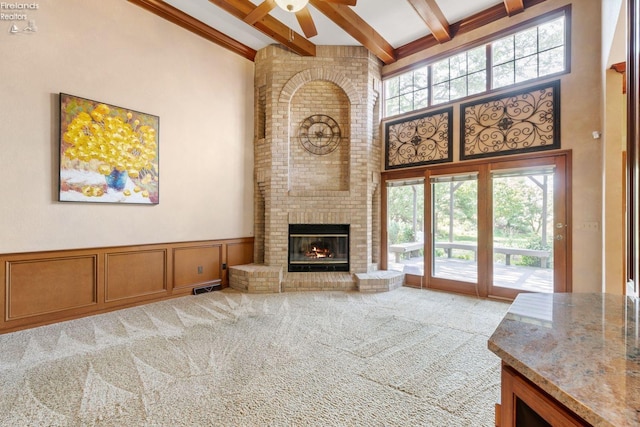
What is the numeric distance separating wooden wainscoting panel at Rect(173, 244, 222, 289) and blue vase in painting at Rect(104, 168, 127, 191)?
115 cm

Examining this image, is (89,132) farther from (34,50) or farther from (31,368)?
(31,368)

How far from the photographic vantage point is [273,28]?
4.39 m

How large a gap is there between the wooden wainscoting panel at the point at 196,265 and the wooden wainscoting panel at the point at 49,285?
102 centimetres

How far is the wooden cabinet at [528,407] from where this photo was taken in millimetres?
687

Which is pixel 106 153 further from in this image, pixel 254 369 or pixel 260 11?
pixel 254 369

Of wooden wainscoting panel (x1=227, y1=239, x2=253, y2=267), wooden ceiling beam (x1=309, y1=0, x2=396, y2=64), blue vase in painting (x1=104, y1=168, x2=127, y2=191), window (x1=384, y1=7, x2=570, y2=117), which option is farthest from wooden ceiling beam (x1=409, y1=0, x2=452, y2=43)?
wooden wainscoting panel (x1=227, y1=239, x2=253, y2=267)

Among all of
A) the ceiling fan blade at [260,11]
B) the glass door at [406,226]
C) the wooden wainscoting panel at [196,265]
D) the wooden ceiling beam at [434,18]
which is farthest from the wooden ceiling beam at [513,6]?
the wooden wainscoting panel at [196,265]

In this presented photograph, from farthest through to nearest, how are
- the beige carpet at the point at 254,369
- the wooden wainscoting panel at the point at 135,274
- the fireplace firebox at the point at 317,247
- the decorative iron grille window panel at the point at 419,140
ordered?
the fireplace firebox at the point at 317,247 < the decorative iron grille window panel at the point at 419,140 < the wooden wainscoting panel at the point at 135,274 < the beige carpet at the point at 254,369

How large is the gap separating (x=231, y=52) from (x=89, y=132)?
2.68 metres

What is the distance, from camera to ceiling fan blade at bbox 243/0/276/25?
3554 millimetres

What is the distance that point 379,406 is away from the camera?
187cm

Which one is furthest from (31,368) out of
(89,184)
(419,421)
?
(419,421)

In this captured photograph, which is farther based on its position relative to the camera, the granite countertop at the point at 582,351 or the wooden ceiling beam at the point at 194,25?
the wooden ceiling beam at the point at 194,25

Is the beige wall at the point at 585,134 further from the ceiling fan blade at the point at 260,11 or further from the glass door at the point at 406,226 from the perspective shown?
the ceiling fan blade at the point at 260,11
